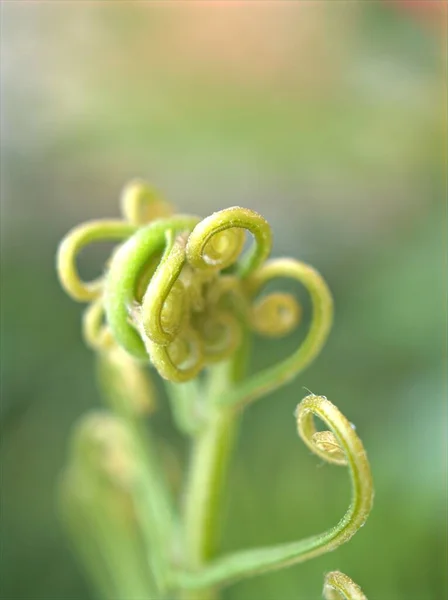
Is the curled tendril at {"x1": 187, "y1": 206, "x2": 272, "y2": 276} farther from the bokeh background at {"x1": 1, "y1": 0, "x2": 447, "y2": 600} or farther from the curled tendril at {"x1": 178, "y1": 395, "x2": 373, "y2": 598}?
the bokeh background at {"x1": 1, "y1": 0, "x2": 447, "y2": 600}

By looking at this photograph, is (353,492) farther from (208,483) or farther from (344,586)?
(208,483)

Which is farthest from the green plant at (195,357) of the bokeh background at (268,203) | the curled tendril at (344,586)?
the bokeh background at (268,203)

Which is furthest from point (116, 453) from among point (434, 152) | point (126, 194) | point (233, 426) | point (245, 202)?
point (434, 152)

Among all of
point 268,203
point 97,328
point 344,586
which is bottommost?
point 344,586

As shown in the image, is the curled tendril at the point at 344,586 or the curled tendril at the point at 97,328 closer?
the curled tendril at the point at 344,586

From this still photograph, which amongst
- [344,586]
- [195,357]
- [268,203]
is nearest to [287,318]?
[195,357]

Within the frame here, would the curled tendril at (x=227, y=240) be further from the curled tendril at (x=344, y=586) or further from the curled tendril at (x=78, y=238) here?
the curled tendril at (x=344, y=586)

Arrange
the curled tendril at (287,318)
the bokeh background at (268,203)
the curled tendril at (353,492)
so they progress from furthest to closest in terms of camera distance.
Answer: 1. the bokeh background at (268,203)
2. the curled tendril at (287,318)
3. the curled tendril at (353,492)

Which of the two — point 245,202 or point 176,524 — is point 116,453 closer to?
point 176,524
